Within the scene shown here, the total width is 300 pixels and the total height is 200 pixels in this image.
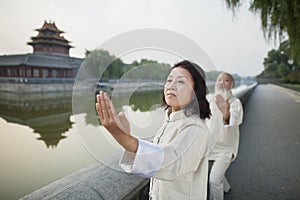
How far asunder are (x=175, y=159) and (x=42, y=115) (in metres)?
18.3

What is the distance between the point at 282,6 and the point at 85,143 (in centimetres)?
622

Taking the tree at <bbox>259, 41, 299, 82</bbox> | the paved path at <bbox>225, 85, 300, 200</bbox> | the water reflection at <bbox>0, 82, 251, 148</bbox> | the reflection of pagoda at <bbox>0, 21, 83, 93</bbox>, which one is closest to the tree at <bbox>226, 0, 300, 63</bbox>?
the paved path at <bbox>225, 85, 300, 200</bbox>

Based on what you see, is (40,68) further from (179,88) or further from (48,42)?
(179,88)

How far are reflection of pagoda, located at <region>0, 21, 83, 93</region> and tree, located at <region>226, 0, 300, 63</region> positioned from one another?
67.3 feet

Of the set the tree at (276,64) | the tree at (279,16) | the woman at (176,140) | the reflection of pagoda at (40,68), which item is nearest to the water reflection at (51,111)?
the woman at (176,140)

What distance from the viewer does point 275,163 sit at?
4.15 meters

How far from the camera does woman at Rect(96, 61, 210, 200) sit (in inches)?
29.7

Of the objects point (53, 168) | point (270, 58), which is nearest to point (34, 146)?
point (53, 168)

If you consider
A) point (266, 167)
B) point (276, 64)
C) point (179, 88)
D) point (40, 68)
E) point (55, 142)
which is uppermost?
point (276, 64)

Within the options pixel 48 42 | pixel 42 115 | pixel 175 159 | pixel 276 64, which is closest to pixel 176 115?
pixel 175 159

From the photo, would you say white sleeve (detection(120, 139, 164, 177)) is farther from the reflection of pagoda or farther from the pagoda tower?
the pagoda tower

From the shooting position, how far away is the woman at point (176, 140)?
75 centimetres

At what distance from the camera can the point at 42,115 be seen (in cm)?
1766

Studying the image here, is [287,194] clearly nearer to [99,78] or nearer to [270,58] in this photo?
[99,78]
